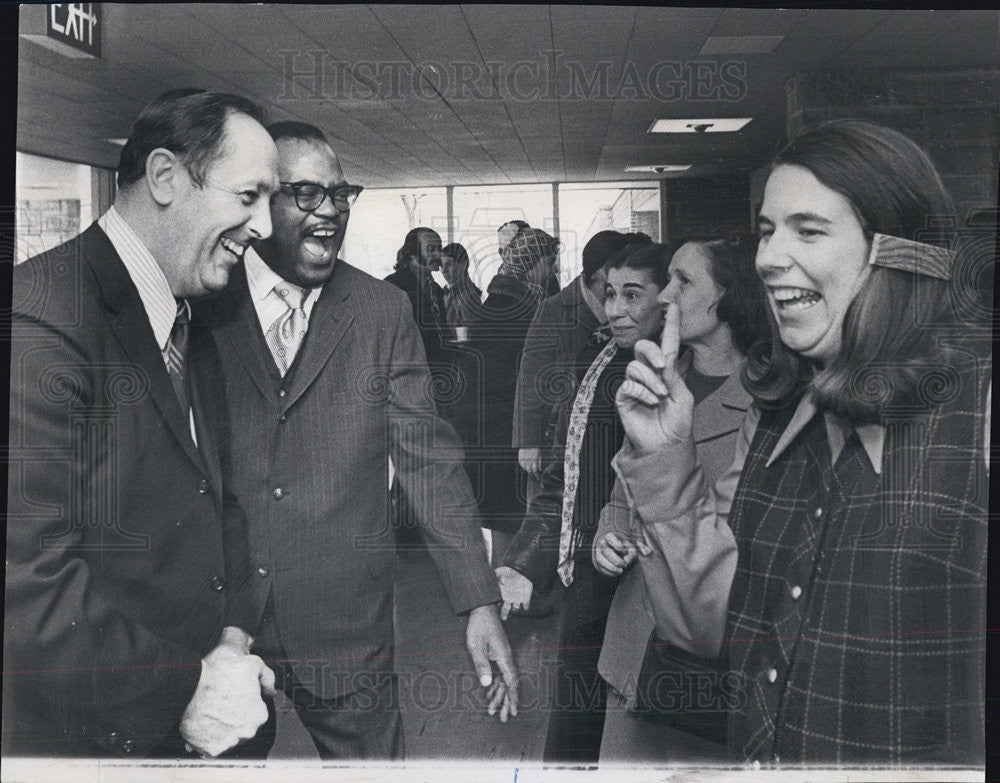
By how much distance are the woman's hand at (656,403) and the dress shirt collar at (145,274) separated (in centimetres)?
164

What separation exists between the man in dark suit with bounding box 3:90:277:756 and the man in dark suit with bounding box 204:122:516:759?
9 cm

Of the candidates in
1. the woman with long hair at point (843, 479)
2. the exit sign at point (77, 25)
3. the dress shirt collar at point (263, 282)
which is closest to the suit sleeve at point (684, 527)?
the woman with long hair at point (843, 479)

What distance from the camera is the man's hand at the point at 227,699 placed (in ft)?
16.0

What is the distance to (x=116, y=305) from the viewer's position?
15.8ft

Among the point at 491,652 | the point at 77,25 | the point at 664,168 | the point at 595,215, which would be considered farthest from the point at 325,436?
the point at 77,25

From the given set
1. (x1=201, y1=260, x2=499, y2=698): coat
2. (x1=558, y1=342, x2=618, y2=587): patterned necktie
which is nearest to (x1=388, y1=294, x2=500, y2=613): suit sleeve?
(x1=201, y1=260, x2=499, y2=698): coat

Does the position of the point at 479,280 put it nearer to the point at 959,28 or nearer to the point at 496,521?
the point at 496,521

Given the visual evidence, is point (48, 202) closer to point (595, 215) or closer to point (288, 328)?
point (288, 328)

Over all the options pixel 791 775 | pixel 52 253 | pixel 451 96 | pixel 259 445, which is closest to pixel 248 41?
pixel 451 96

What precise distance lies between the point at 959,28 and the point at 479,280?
196cm

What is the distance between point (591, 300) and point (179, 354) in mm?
1510

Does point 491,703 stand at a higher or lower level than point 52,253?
lower

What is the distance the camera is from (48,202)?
4.81 meters

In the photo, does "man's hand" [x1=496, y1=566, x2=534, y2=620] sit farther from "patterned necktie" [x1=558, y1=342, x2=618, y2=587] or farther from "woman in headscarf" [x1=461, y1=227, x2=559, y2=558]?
"patterned necktie" [x1=558, y1=342, x2=618, y2=587]
